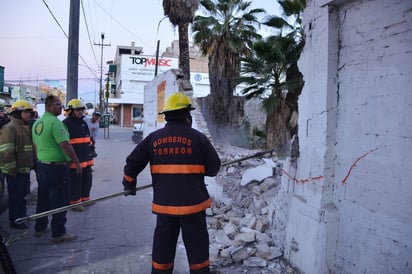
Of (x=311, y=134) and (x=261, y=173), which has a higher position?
(x=311, y=134)

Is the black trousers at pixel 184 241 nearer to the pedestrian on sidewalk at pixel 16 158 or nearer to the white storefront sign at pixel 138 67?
the pedestrian on sidewalk at pixel 16 158

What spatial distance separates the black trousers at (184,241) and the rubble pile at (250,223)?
0.93 m

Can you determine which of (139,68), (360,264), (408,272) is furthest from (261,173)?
(139,68)

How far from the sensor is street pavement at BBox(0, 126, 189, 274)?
3814 millimetres

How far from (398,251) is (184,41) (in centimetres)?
1130

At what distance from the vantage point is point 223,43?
1469 cm

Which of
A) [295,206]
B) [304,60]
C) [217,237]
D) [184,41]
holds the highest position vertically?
[184,41]

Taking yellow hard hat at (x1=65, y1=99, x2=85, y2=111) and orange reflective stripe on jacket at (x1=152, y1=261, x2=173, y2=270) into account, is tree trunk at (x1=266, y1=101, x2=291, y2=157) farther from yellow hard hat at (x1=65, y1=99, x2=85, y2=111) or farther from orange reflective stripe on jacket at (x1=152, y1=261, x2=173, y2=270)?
orange reflective stripe on jacket at (x1=152, y1=261, x2=173, y2=270)

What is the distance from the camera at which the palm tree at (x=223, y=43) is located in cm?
1439

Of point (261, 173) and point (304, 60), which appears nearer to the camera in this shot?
point (304, 60)

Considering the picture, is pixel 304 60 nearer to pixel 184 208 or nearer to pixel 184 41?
pixel 184 208

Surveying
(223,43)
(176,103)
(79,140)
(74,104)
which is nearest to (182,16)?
(223,43)

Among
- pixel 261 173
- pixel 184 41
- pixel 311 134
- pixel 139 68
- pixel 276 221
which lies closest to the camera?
pixel 311 134

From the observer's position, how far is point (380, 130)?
274cm
